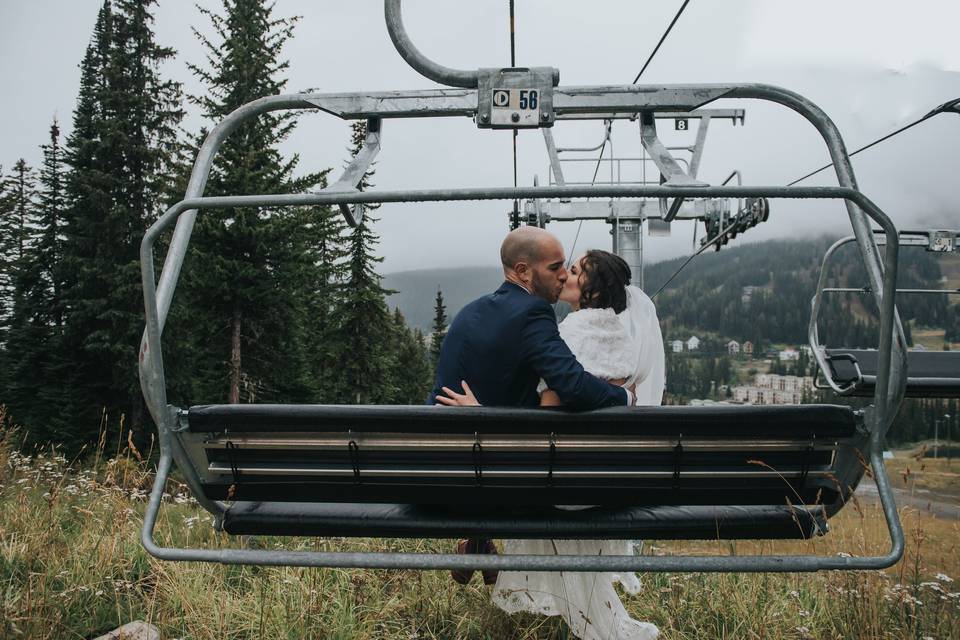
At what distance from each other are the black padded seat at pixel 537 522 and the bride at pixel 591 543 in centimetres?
63

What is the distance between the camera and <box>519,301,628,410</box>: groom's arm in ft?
5.93

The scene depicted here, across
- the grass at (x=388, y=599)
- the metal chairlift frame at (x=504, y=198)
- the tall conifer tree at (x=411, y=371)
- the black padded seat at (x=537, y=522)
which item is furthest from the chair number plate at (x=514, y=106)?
the tall conifer tree at (x=411, y=371)

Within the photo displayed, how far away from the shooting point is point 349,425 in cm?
174

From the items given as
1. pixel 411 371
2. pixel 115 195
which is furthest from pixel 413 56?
pixel 411 371

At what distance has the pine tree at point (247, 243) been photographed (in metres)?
21.0

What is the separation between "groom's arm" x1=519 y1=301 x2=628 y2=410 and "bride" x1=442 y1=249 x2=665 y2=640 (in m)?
0.38

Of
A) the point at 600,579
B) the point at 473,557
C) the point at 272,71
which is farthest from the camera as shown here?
the point at 272,71

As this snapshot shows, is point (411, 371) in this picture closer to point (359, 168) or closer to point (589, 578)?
point (589, 578)

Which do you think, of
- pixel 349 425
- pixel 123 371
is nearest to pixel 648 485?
pixel 349 425

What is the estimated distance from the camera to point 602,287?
8.45ft

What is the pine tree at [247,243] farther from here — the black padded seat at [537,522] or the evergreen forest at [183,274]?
the black padded seat at [537,522]

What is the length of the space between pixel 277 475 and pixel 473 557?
67 centimetres

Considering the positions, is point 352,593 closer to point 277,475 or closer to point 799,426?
point 277,475

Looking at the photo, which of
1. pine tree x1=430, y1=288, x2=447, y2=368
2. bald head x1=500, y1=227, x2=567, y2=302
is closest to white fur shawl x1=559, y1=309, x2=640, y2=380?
bald head x1=500, y1=227, x2=567, y2=302
